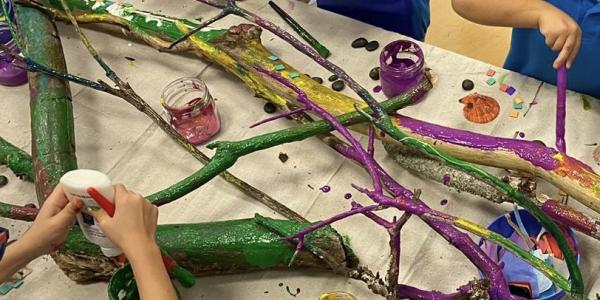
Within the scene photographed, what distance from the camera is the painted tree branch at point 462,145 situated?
73cm

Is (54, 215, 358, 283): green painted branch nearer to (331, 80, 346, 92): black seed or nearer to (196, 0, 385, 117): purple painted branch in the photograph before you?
(196, 0, 385, 117): purple painted branch

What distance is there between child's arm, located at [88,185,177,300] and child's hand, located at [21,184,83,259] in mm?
25

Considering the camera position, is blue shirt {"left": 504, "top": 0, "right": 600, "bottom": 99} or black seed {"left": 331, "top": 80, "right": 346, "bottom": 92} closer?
blue shirt {"left": 504, "top": 0, "right": 600, "bottom": 99}

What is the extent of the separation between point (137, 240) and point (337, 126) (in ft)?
0.89

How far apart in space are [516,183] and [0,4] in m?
0.91

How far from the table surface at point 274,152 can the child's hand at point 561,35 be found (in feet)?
0.47

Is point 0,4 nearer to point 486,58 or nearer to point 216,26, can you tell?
point 216,26

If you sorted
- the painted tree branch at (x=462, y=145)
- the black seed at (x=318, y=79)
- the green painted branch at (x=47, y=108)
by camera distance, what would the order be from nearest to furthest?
the painted tree branch at (x=462, y=145) < the green painted branch at (x=47, y=108) < the black seed at (x=318, y=79)

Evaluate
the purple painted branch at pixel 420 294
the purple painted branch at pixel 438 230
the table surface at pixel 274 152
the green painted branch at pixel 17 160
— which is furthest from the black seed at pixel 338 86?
the green painted branch at pixel 17 160

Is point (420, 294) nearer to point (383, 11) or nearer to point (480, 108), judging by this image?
point (480, 108)

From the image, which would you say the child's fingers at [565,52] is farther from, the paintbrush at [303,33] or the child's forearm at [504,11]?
the paintbrush at [303,33]

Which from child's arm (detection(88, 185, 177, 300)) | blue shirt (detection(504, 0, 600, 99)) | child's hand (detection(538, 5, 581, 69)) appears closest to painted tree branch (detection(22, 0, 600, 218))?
child's hand (detection(538, 5, 581, 69))

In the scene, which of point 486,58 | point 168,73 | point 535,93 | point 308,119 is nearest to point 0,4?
point 168,73

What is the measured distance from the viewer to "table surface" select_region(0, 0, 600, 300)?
80 centimetres
